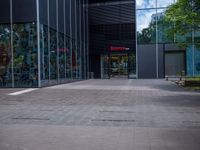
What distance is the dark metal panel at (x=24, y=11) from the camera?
74.1 ft

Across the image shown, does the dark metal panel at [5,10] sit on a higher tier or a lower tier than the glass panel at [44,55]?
higher

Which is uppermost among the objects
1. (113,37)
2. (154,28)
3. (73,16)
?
(73,16)

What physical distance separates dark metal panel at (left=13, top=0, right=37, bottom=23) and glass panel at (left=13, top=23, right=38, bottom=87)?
1.20ft

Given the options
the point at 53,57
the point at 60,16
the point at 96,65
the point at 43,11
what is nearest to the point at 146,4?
the point at 96,65

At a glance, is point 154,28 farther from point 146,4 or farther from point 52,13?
point 52,13

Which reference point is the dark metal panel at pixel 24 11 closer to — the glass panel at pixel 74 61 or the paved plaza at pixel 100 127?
the glass panel at pixel 74 61

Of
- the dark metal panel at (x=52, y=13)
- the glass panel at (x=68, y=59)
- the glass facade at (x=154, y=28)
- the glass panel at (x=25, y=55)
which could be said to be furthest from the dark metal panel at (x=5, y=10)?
the glass facade at (x=154, y=28)

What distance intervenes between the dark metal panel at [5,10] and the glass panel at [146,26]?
18446 mm

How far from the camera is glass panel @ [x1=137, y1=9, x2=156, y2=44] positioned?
38.5m

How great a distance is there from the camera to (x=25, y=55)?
75.5ft

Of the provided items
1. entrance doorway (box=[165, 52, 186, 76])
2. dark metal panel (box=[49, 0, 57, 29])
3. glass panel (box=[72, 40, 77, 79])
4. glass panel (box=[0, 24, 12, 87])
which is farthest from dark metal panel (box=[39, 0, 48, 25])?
entrance doorway (box=[165, 52, 186, 76])

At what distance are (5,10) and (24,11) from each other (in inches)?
53.2

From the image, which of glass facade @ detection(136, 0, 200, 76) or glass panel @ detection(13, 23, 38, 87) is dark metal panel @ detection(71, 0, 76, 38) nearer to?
glass facade @ detection(136, 0, 200, 76)

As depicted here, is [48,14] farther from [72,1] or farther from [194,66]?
[194,66]
